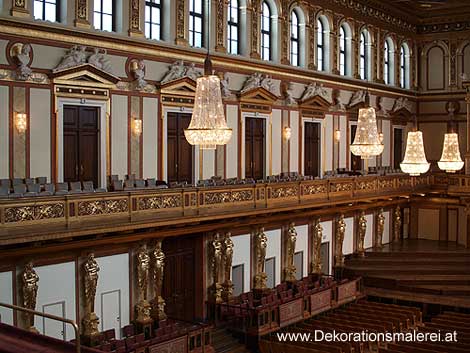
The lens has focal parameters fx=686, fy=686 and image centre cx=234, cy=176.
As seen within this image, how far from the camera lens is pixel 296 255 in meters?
27.0

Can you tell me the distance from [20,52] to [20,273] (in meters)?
5.61

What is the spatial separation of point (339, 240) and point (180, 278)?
9.65 meters

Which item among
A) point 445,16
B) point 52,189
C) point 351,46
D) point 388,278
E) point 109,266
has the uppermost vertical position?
point 445,16

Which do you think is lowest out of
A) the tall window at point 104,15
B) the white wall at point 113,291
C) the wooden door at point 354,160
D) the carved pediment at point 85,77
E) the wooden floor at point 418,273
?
the wooden floor at point 418,273

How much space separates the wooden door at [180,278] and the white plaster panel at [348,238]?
9881mm

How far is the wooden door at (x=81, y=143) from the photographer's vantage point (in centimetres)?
1902

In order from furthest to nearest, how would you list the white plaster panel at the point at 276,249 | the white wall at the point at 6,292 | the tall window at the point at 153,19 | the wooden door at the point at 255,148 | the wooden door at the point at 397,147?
the wooden door at the point at 397,147 < the wooden door at the point at 255,148 < the white plaster panel at the point at 276,249 < the tall window at the point at 153,19 < the white wall at the point at 6,292

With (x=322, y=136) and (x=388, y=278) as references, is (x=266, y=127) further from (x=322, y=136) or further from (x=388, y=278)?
(x=388, y=278)

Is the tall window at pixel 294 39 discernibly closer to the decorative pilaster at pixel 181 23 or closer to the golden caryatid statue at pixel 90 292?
the decorative pilaster at pixel 181 23

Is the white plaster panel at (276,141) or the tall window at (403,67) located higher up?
the tall window at (403,67)

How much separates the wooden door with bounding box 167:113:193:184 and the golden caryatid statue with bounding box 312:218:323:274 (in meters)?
6.91

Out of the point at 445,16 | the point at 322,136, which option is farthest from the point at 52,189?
the point at 445,16

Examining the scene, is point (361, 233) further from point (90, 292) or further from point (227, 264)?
point (90, 292)

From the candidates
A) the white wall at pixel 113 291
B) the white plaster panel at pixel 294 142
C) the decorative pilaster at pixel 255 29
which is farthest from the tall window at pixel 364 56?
the white wall at pixel 113 291
